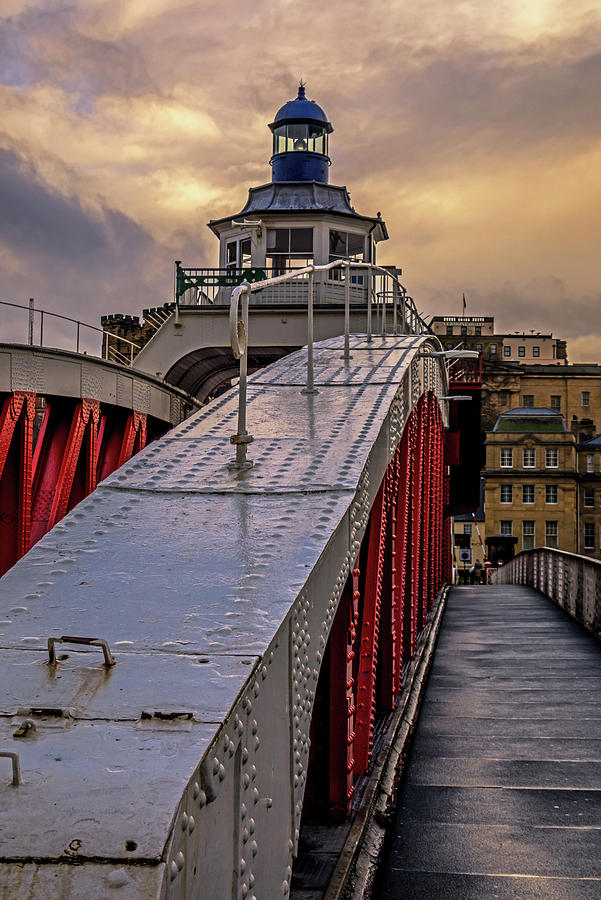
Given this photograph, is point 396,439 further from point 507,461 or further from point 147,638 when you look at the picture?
point 507,461

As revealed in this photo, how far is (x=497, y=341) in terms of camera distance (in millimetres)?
114562

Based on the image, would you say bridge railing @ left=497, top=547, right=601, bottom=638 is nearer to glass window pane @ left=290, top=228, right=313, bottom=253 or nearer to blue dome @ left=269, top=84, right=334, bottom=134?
glass window pane @ left=290, top=228, right=313, bottom=253

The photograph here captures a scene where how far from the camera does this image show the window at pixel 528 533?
79562mm

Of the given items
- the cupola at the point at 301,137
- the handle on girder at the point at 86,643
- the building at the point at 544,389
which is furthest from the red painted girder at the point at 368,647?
the building at the point at 544,389

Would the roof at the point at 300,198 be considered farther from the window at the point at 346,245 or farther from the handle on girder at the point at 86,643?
the handle on girder at the point at 86,643

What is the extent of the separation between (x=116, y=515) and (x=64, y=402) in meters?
6.39

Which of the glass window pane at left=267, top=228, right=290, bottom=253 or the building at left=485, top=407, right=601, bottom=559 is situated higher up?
the glass window pane at left=267, top=228, right=290, bottom=253

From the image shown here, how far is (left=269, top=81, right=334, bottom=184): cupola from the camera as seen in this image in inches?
1133

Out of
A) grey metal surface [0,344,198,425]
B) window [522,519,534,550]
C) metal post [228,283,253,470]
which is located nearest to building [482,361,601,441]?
window [522,519,534,550]

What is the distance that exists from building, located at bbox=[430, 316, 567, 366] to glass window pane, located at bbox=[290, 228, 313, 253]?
85032 millimetres

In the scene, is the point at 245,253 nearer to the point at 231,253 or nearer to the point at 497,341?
the point at 231,253

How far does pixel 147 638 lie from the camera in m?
3.59

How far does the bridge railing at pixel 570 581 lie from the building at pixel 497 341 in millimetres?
87637

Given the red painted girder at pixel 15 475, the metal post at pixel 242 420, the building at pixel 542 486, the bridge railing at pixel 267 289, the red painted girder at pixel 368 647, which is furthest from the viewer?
the building at pixel 542 486
